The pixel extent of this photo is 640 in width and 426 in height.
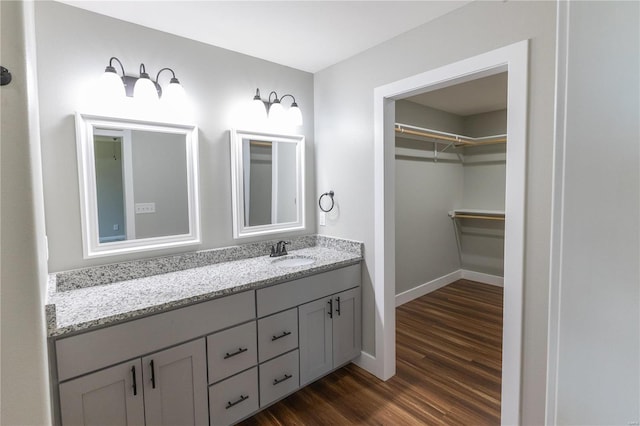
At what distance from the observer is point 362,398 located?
6.82 feet

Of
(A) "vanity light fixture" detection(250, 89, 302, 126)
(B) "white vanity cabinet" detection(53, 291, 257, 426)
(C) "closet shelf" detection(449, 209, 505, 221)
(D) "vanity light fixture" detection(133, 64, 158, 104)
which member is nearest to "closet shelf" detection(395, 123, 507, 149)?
(C) "closet shelf" detection(449, 209, 505, 221)

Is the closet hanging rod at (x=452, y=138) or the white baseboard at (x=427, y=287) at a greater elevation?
the closet hanging rod at (x=452, y=138)

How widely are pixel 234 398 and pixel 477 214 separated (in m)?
3.62

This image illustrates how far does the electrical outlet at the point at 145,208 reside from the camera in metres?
1.91

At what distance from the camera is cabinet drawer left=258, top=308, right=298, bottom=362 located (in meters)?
1.85

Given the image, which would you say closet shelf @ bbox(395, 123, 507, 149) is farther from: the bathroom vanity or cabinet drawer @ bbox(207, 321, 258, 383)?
cabinet drawer @ bbox(207, 321, 258, 383)

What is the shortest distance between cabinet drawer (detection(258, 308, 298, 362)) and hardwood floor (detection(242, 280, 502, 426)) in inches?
15.9

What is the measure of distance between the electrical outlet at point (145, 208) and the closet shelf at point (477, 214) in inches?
144

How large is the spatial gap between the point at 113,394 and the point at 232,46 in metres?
2.13

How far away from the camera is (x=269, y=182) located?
252 cm

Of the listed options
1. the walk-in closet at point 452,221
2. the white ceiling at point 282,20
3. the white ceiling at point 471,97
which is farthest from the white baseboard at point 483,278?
the white ceiling at point 282,20

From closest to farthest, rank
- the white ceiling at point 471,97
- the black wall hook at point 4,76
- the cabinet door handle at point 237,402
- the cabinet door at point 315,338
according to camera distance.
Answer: the black wall hook at point 4,76 → the cabinet door handle at point 237,402 → the cabinet door at point 315,338 → the white ceiling at point 471,97

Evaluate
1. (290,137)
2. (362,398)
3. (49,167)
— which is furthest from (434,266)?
(49,167)

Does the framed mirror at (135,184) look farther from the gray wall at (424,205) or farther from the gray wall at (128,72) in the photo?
the gray wall at (424,205)
